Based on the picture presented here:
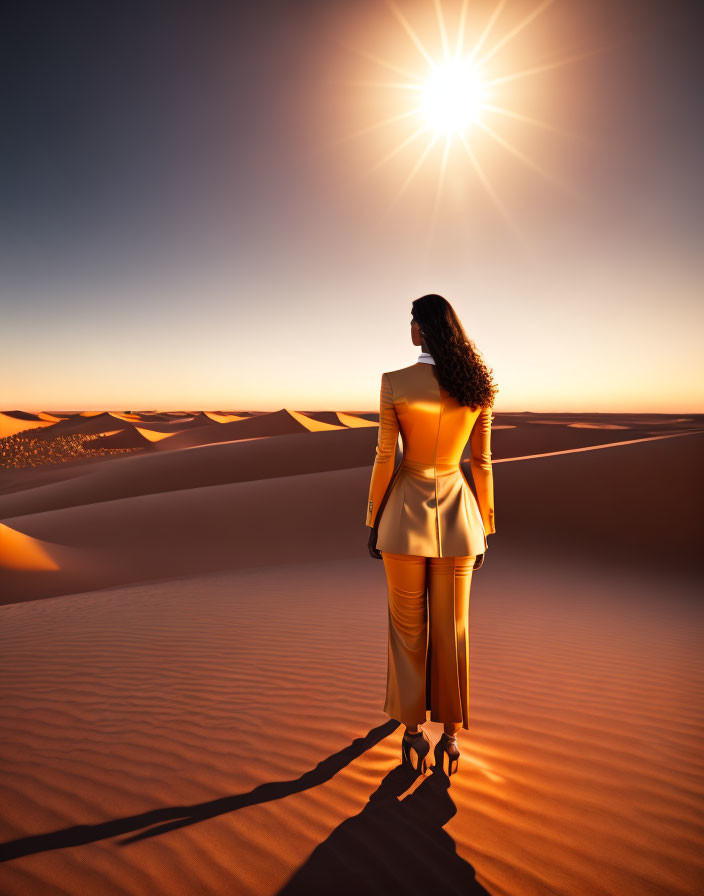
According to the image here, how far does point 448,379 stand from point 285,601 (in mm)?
4557

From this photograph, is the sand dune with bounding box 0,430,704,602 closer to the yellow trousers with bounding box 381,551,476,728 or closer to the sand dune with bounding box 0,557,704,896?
the sand dune with bounding box 0,557,704,896

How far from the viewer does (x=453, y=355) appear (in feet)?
7.64

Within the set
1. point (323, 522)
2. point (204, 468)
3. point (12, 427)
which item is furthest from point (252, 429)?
point (323, 522)

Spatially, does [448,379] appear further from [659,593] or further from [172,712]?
[659,593]

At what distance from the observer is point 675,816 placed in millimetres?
2221

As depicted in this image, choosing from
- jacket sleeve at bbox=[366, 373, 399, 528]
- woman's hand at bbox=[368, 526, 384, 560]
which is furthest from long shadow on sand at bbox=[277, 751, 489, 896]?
jacket sleeve at bbox=[366, 373, 399, 528]

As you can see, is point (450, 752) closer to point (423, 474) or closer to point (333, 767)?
point (333, 767)

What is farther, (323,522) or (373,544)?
(323,522)

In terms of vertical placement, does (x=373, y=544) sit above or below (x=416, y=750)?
above

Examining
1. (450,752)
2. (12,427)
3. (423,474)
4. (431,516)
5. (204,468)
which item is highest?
(12,427)

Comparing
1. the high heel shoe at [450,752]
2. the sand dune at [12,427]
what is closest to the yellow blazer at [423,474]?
the high heel shoe at [450,752]

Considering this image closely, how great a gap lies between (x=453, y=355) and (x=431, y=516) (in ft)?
2.69

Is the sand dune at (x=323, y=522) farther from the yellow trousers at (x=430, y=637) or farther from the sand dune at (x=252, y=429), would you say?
the sand dune at (x=252, y=429)

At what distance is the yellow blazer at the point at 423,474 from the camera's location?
7.70 feet
